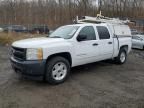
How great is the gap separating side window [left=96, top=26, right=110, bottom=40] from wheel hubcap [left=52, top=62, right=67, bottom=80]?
2.07 metres

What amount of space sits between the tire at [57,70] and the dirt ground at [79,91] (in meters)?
0.17

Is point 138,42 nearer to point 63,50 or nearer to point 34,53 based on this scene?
point 63,50

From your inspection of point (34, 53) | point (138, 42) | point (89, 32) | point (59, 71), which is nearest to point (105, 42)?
point (89, 32)

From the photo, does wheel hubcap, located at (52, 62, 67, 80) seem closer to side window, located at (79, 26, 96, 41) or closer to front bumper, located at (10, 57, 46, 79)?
front bumper, located at (10, 57, 46, 79)

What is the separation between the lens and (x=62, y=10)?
57500 millimetres

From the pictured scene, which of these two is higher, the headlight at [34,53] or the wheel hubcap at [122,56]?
the headlight at [34,53]

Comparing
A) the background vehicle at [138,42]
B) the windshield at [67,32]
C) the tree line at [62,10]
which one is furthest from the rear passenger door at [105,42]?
the tree line at [62,10]

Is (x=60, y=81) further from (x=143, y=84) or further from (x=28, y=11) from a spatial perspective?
(x=28, y=11)

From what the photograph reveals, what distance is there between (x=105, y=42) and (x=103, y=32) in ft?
1.32

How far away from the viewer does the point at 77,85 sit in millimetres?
5863

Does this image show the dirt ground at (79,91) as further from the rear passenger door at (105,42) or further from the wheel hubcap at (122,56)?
the wheel hubcap at (122,56)

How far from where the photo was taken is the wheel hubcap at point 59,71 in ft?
19.3

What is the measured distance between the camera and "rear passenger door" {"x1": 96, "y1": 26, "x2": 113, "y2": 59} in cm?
731

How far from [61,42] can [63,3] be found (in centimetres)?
5517
